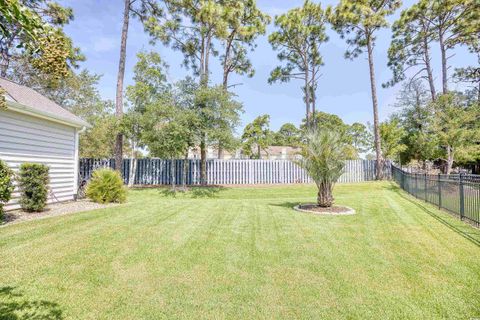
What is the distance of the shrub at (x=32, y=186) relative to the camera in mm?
6140

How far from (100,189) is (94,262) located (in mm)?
5275

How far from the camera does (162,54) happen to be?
54.2 ft

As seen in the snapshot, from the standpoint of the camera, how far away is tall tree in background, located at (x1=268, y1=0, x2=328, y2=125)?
1955 cm

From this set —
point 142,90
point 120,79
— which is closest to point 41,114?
point 120,79

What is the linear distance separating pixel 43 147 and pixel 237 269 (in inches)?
295

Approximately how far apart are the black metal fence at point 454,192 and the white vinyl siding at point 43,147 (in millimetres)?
10937

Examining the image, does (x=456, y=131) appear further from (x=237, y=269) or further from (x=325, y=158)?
(x=237, y=269)

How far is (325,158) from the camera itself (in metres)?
7.45

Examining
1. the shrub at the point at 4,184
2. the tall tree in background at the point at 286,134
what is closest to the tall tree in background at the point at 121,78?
the shrub at the point at 4,184

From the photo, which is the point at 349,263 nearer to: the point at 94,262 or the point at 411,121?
the point at 94,262

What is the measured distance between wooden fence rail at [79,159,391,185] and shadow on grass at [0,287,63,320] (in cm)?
1323

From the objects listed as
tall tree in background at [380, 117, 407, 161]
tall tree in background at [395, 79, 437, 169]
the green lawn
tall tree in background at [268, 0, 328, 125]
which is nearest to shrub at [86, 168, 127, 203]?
the green lawn

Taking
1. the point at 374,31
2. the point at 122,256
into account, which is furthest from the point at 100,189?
the point at 374,31

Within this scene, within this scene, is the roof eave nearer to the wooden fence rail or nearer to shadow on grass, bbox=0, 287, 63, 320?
shadow on grass, bbox=0, 287, 63, 320
